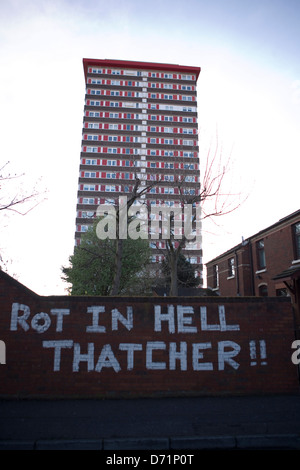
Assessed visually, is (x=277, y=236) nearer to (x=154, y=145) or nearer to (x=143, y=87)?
(x=154, y=145)

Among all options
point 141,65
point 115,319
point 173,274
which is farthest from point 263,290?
point 141,65

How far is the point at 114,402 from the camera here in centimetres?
761

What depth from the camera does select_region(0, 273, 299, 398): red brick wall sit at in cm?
811

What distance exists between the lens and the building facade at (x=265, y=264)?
1915 centimetres

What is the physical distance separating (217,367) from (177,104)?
257ft

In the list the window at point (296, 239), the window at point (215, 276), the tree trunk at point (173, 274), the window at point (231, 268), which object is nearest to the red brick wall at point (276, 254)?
the window at point (296, 239)

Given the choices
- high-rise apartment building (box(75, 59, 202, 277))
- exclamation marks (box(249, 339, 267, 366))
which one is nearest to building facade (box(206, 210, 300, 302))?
exclamation marks (box(249, 339, 267, 366))

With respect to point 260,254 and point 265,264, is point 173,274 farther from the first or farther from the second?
point 260,254

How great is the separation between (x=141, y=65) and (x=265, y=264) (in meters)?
70.1

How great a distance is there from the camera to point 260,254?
965 inches
